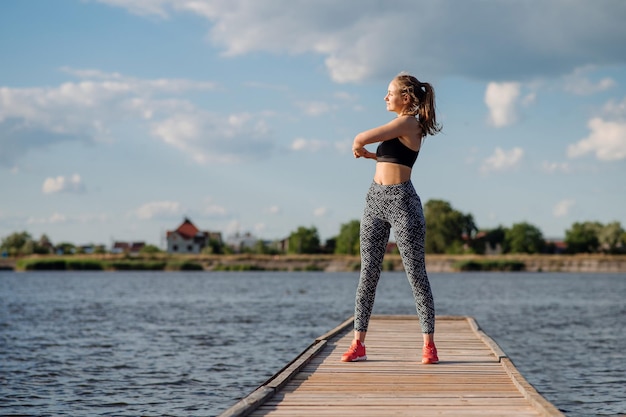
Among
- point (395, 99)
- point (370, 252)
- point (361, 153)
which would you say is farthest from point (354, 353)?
point (395, 99)

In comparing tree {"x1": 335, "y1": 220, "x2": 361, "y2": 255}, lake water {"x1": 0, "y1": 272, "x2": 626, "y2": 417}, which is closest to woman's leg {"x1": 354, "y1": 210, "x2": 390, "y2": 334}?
lake water {"x1": 0, "y1": 272, "x2": 626, "y2": 417}

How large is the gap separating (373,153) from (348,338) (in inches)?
167

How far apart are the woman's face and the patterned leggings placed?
697 mm

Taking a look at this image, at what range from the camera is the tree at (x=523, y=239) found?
452ft

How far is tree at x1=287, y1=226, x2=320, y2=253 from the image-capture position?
144 metres

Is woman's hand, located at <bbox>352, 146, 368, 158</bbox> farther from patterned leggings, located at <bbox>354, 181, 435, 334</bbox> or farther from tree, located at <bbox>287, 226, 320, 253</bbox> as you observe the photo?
tree, located at <bbox>287, 226, 320, 253</bbox>

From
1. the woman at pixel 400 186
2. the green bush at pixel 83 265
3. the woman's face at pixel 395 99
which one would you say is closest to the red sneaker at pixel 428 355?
the woman at pixel 400 186

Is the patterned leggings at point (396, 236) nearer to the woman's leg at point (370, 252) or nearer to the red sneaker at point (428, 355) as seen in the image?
the woman's leg at point (370, 252)

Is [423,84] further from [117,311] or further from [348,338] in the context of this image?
[117,311]

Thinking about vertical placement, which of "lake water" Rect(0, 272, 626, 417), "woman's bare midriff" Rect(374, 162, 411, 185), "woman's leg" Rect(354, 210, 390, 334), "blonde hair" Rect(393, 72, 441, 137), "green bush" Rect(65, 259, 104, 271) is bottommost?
"lake water" Rect(0, 272, 626, 417)

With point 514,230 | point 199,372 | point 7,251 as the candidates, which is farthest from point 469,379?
point 7,251

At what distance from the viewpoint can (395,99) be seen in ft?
22.7

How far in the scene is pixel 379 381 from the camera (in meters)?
6.36

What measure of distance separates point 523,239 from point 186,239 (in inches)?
2474
